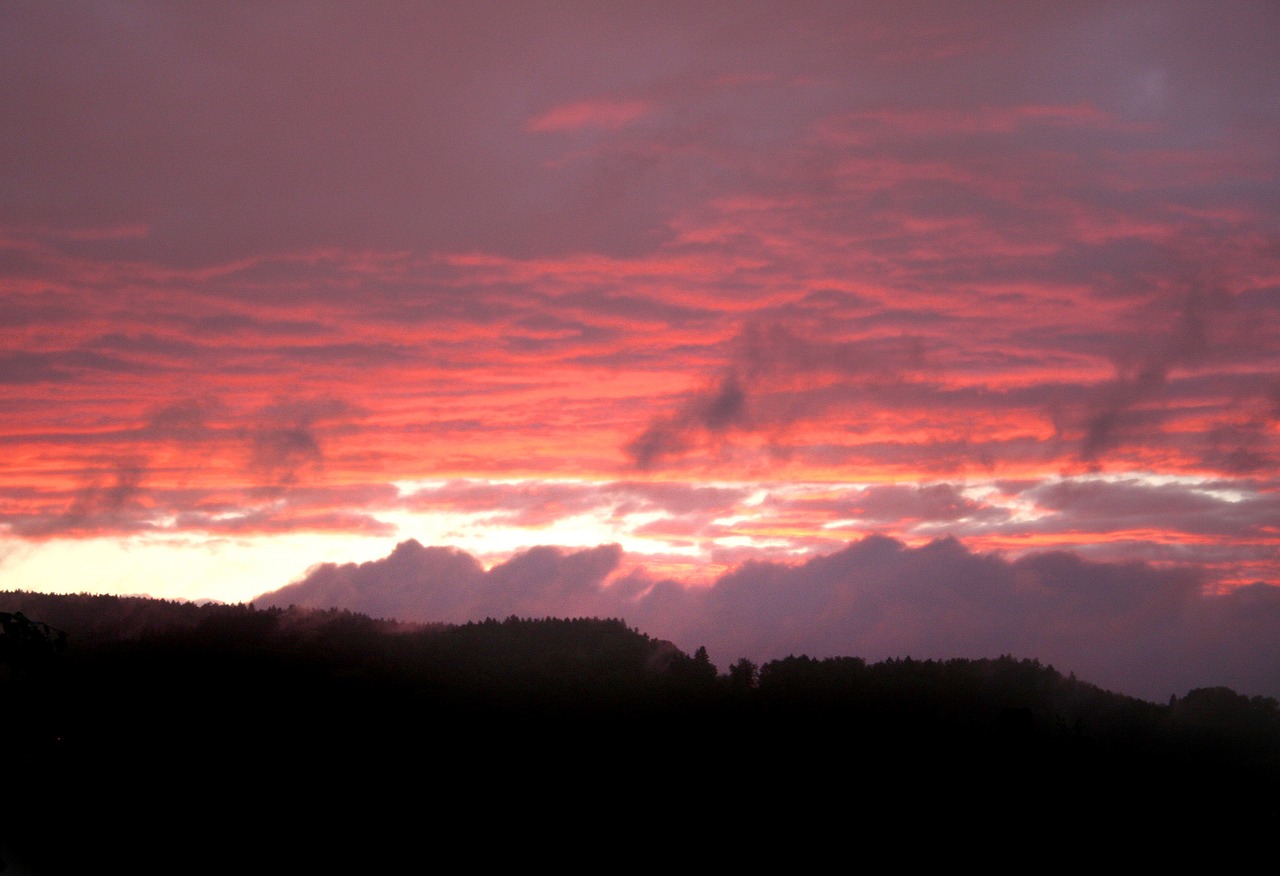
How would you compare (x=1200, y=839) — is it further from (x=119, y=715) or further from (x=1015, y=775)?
(x=119, y=715)

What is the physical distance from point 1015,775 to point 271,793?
386 ft

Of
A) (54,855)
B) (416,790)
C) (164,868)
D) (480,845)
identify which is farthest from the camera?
(416,790)

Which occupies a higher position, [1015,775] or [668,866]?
[1015,775]

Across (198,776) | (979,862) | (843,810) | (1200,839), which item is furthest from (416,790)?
(1200,839)

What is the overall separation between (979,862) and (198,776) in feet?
398

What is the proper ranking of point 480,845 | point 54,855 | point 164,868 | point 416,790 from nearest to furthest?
point 54,855, point 164,868, point 480,845, point 416,790

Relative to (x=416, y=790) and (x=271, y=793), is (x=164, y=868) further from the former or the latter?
(x=416, y=790)

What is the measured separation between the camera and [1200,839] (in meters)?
189

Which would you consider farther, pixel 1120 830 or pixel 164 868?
pixel 1120 830

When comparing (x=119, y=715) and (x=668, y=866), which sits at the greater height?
(x=119, y=715)

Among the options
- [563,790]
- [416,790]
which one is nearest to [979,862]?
[563,790]

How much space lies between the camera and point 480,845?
178625 mm

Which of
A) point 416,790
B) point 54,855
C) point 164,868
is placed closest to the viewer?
point 54,855

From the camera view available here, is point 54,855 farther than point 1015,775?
No
